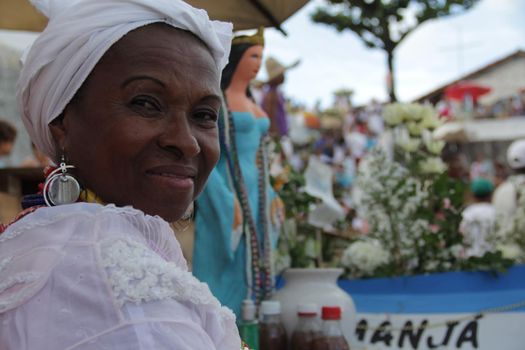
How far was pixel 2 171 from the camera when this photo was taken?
10.2ft

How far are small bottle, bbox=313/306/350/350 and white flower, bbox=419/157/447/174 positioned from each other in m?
1.69

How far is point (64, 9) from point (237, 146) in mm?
1973

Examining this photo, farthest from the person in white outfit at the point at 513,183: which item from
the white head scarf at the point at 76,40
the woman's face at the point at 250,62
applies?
the white head scarf at the point at 76,40

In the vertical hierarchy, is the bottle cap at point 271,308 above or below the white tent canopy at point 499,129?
above

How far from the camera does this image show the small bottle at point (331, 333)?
2.41 m

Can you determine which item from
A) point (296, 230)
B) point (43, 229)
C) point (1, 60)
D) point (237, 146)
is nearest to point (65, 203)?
point (43, 229)

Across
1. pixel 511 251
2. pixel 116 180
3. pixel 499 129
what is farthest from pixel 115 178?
pixel 499 129

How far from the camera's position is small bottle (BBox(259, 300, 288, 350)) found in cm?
255

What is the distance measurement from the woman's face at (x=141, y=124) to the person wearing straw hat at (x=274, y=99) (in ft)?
12.1

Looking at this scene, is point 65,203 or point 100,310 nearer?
point 100,310

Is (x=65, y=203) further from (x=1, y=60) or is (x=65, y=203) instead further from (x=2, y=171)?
(x=1, y=60)

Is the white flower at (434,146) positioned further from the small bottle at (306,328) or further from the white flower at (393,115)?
the small bottle at (306,328)

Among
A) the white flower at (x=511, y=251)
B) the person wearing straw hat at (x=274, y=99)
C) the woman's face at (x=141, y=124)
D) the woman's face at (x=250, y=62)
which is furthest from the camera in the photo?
the person wearing straw hat at (x=274, y=99)

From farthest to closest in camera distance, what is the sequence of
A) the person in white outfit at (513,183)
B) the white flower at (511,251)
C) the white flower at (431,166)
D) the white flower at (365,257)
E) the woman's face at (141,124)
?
1. the person in white outfit at (513,183)
2. the white flower at (431,166)
3. the white flower at (511,251)
4. the white flower at (365,257)
5. the woman's face at (141,124)
